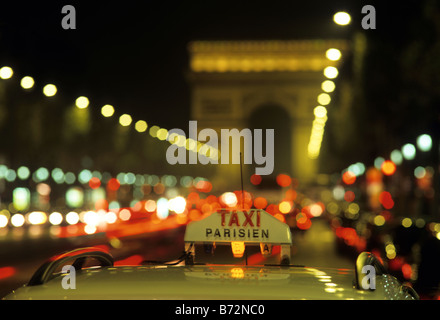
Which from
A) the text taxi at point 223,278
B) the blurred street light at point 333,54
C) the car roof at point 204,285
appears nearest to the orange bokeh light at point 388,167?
the blurred street light at point 333,54

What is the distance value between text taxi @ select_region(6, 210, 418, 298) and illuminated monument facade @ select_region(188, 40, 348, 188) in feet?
249

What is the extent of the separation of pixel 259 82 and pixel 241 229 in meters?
82.1

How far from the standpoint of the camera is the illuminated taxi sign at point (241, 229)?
436 cm

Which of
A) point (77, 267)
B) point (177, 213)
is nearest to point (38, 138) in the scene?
point (177, 213)

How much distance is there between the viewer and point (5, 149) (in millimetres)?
45906

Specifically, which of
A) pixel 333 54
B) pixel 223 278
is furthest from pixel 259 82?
pixel 223 278

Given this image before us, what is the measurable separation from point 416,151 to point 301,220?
28.7 ft

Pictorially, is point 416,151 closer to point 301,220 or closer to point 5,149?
point 301,220

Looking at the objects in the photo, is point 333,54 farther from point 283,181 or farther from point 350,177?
point 350,177

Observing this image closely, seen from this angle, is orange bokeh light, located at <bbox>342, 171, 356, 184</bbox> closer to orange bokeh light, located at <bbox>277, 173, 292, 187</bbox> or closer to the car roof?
orange bokeh light, located at <bbox>277, 173, 292, 187</bbox>

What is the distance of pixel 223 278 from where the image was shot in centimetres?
360

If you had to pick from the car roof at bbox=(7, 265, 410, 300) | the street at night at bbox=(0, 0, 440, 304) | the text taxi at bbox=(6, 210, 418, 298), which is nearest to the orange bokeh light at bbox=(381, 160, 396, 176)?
the street at night at bbox=(0, 0, 440, 304)
